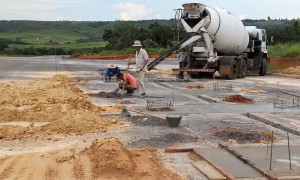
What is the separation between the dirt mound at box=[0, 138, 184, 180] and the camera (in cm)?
684

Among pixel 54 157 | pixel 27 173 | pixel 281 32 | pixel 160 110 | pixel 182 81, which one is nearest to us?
pixel 27 173

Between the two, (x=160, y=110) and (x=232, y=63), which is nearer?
(x=160, y=110)

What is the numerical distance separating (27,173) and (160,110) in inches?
272

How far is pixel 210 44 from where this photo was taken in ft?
85.9

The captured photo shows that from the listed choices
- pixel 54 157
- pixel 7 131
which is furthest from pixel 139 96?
pixel 54 157

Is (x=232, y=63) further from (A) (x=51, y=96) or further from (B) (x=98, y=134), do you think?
(B) (x=98, y=134)

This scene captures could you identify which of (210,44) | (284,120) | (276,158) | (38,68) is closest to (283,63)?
(210,44)

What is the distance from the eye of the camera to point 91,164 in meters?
7.34

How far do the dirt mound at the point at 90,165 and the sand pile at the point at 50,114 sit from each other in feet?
6.85

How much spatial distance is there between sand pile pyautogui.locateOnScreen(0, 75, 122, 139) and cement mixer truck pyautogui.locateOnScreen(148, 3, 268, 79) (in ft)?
38.0

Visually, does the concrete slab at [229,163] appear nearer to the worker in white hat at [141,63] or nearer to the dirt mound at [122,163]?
the dirt mound at [122,163]

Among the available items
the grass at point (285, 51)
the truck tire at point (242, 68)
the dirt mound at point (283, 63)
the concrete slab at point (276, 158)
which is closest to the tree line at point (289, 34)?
the grass at point (285, 51)

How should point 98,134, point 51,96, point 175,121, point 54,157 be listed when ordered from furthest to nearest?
point 51,96 < point 175,121 < point 98,134 < point 54,157

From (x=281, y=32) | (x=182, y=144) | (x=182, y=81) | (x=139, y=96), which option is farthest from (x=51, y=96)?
(x=281, y=32)
